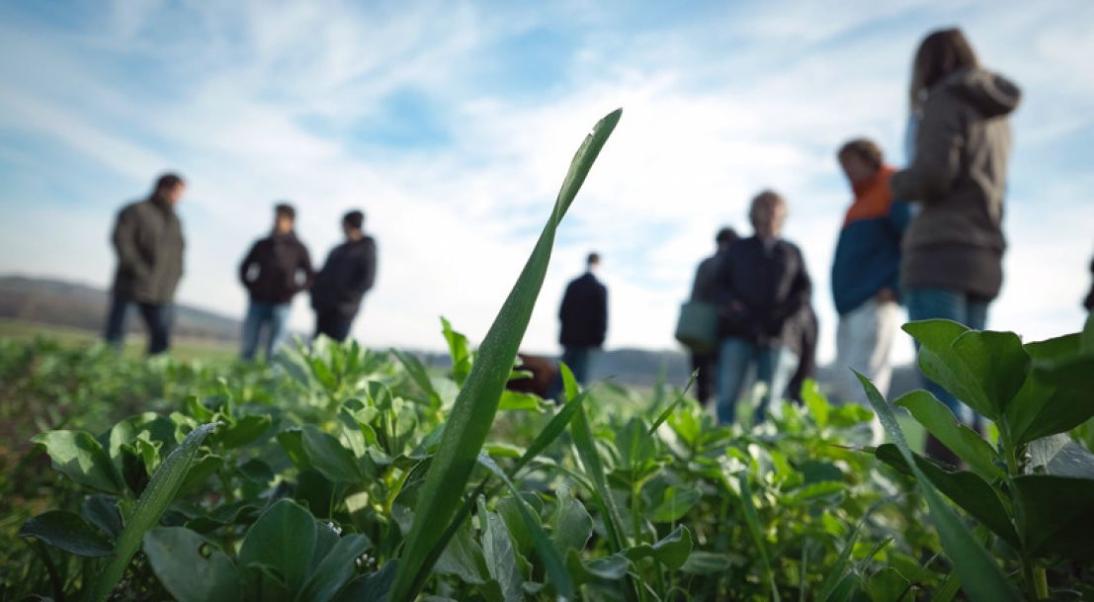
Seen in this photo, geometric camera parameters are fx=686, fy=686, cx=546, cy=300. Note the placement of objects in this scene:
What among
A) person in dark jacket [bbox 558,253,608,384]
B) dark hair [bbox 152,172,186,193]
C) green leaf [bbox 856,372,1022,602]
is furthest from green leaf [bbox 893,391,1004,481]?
dark hair [bbox 152,172,186,193]

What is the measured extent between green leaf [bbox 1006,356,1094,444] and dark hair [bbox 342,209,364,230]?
284 inches

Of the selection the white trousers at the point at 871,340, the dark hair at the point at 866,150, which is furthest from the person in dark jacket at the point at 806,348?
the dark hair at the point at 866,150

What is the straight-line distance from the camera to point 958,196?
3.01 metres

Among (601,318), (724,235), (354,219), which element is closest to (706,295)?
(724,235)

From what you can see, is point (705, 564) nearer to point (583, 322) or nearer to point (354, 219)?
point (583, 322)

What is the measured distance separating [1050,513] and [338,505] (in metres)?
0.55

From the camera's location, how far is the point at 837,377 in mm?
4043

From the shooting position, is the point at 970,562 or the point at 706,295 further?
the point at 706,295

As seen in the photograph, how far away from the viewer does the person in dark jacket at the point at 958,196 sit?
2.91 m

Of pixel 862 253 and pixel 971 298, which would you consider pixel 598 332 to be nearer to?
pixel 862 253

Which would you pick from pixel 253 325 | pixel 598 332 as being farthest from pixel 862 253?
pixel 253 325

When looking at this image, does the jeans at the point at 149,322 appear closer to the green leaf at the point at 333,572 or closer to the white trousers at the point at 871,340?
the white trousers at the point at 871,340

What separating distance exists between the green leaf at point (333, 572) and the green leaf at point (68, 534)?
19 cm

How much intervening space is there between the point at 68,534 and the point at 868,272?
401cm
